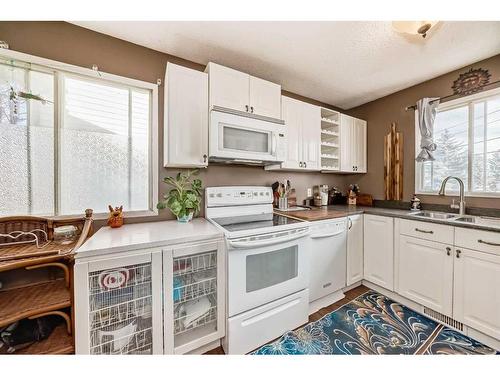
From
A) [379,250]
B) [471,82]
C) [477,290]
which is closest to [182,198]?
[379,250]

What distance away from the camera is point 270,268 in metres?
1.52

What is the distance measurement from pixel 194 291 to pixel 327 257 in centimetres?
134

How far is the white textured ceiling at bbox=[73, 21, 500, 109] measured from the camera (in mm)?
1454

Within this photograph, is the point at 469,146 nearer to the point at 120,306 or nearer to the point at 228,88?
the point at 228,88

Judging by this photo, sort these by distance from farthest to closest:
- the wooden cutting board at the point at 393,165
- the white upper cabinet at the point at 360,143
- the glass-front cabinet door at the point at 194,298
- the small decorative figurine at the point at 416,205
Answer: the white upper cabinet at the point at 360,143
the wooden cutting board at the point at 393,165
the small decorative figurine at the point at 416,205
the glass-front cabinet door at the point at 194,298

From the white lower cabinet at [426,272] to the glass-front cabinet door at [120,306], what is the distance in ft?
7.30

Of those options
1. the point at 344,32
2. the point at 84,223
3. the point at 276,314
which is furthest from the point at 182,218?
the point at 344,32

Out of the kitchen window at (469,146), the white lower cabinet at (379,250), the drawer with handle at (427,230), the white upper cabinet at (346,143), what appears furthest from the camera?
the white upper cabinet at (346,143)

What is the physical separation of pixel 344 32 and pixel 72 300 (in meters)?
2.57

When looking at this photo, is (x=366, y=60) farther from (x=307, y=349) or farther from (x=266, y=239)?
(x=307, y=349)

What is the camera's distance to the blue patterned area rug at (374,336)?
4.69 ft

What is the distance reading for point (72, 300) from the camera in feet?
3.51

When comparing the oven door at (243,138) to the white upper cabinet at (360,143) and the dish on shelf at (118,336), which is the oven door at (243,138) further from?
the white upper cabinet at (360,143)

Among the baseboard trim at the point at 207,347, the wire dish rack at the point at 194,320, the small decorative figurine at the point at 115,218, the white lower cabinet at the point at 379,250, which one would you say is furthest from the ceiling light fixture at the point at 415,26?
the baseboard trim at the point at 207,347
